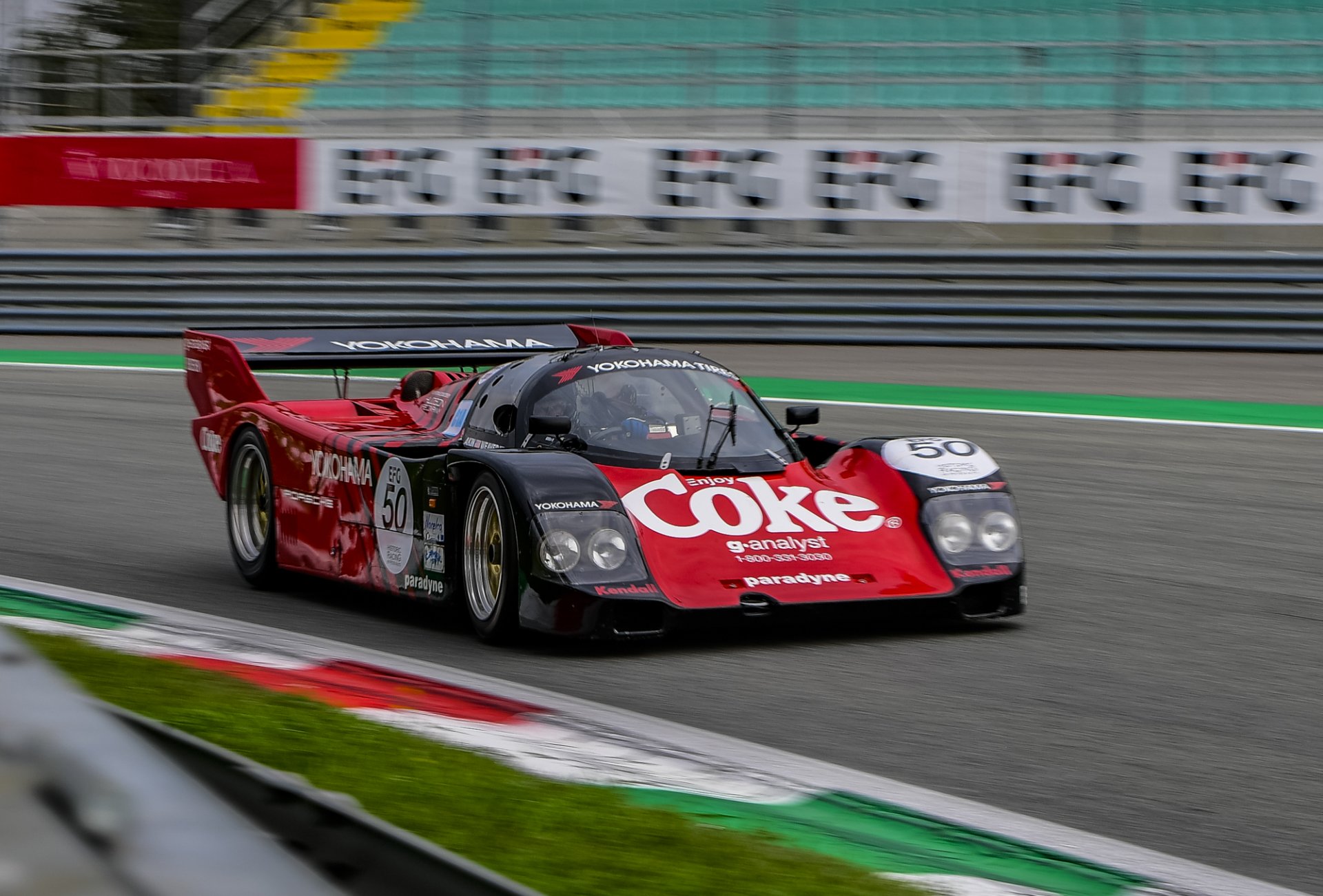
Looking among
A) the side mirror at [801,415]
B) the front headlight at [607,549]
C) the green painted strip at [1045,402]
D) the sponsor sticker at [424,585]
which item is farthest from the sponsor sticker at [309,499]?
the green painted strip at [1045,402]

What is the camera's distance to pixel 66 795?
4.51 ft

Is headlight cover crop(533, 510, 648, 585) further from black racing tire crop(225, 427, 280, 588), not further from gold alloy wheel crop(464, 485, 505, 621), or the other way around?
black racing tire crop(225, 427, 280, 588)

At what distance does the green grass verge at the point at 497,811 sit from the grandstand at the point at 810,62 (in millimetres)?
12532

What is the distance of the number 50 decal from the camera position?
669 cm

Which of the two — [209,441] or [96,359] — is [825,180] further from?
[209,441]

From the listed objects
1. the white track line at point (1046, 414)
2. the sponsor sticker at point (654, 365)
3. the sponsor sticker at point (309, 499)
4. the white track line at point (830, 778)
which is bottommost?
the white track line at point (830, 778)

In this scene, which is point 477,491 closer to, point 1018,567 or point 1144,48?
point 1018,567

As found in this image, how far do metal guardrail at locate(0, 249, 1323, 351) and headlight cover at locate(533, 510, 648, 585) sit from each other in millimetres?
9582

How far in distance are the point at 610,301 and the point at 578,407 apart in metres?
9.60

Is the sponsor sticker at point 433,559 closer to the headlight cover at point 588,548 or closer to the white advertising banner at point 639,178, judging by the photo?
the headlight cover at point 588,548

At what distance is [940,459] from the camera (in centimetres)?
677

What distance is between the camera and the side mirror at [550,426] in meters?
6.62

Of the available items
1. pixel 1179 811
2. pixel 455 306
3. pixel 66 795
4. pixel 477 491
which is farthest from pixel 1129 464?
pixel 66 795

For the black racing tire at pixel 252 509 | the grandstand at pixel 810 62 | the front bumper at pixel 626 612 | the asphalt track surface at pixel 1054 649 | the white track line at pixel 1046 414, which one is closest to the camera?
the asphalt track surface at pixel 1054 649
